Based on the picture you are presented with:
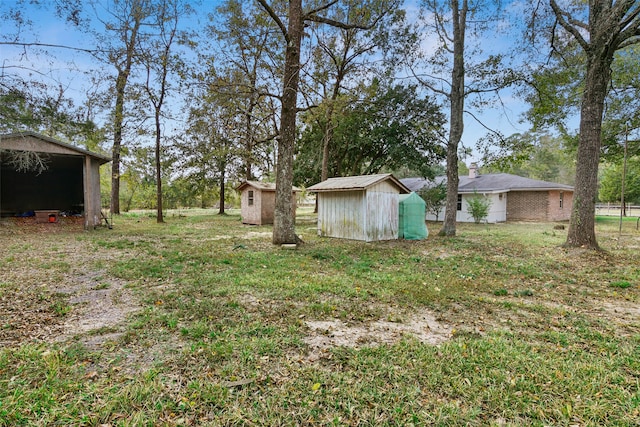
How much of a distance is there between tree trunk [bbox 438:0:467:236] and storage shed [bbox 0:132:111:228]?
44.4 feet

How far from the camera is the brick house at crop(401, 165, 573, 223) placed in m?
20.0

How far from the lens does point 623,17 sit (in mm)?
7707

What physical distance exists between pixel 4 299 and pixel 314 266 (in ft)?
15.7

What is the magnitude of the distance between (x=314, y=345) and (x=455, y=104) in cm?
1110

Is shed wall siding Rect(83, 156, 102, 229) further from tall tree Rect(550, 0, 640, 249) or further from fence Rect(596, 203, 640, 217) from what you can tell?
fence Rect(596, 203, 640, 217)

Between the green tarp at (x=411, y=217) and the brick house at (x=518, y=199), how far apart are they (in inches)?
374

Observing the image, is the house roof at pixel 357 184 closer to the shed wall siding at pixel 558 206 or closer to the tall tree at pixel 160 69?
the tall tree at pixel 160 69

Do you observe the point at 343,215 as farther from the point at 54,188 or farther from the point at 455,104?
the point at 54,188

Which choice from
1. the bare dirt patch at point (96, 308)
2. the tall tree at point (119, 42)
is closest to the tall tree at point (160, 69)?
the tall tree at point (119, 42)

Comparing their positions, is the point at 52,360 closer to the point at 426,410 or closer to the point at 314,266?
the point at 426,410

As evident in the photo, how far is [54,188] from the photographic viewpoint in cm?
1797

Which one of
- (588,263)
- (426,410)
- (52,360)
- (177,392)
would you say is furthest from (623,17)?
(52,360)

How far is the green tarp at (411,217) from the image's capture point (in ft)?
37.9

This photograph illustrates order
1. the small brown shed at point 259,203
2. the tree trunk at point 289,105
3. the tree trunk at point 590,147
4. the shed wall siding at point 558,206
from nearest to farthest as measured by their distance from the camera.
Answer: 1. the tree trunk at point 590,147
2. the tree trunk at point 289,105
3. the small brown shed at point 259,203
4. the shed wall siding at point 558,206
